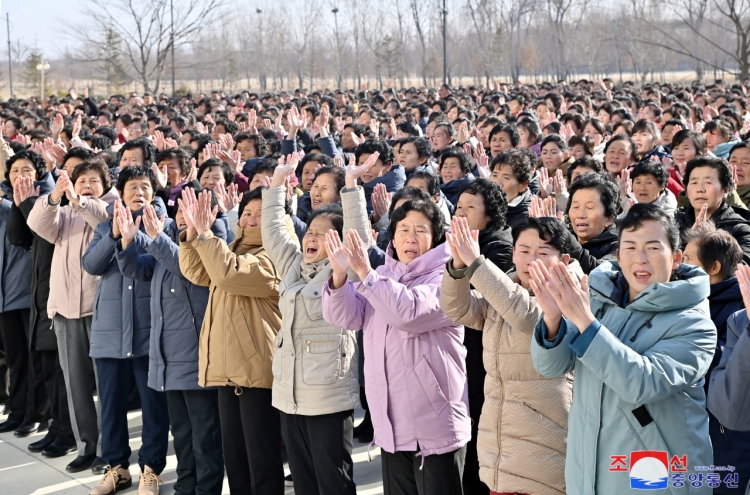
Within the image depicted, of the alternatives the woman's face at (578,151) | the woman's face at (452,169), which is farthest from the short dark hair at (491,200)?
the woman's face at (578,151)

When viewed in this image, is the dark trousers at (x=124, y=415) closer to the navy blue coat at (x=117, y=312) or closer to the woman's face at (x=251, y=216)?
the navy blue coat at (x=117, y=312)

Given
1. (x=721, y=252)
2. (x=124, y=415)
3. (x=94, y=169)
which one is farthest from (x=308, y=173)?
(x=721, y=252)

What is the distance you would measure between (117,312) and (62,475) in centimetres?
116

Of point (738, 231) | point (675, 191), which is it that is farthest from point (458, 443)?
point (675, 191)

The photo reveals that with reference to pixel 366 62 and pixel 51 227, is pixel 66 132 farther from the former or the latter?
pixel 366 62

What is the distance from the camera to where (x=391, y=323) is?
3.64 m

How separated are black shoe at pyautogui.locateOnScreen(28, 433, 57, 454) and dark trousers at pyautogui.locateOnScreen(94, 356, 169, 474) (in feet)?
2.64

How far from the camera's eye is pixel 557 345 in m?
2.86

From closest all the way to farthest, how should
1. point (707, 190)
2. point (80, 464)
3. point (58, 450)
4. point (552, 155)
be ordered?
point (707, 190)
point (80, 464)
point (58, 450)
point (552, 155)

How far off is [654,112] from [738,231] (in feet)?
25.1

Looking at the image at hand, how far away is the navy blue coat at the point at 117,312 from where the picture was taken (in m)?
5.13

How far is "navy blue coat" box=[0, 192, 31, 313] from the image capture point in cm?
632

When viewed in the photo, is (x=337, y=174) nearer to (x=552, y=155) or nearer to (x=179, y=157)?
(x=179, y=157)
